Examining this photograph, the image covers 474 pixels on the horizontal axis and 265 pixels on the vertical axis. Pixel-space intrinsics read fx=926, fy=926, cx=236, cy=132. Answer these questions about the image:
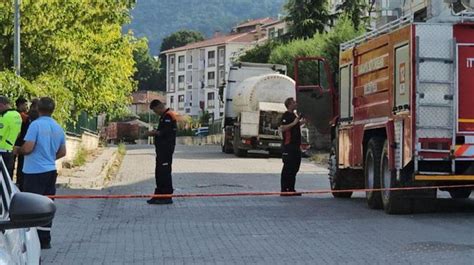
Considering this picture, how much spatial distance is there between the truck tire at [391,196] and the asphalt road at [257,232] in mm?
199

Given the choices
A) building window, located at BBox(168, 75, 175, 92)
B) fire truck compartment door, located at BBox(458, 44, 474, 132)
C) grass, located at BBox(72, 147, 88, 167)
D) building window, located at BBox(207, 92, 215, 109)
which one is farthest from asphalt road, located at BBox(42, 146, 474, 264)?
building window, located at BBox(168, 75, 175, 92)

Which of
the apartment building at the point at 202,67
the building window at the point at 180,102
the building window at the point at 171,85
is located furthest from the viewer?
the building window at the point at 171,85

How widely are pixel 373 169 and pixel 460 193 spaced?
2.04 meters

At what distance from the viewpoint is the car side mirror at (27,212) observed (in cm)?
425

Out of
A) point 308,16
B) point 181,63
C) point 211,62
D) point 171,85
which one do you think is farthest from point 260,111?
point 171,85

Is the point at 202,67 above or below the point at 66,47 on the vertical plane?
above

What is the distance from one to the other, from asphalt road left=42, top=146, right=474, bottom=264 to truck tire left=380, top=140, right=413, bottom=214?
0.20m

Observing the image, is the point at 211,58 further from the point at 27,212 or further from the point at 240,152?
the point at 27,212

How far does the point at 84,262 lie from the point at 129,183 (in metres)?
12.5

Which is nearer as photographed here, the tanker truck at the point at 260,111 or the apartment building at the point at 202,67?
the tanker truck at the point at 260,111

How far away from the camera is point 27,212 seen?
4309 mm

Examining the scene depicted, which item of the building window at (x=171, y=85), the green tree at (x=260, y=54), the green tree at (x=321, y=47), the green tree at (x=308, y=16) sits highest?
the building window at (x=171, y=85)

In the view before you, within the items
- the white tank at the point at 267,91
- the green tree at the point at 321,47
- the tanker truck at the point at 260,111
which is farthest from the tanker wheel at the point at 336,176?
the green tree at the point at 321,47

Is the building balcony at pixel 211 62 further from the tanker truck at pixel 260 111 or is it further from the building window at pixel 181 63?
the tanker truck at pixel 260 111
